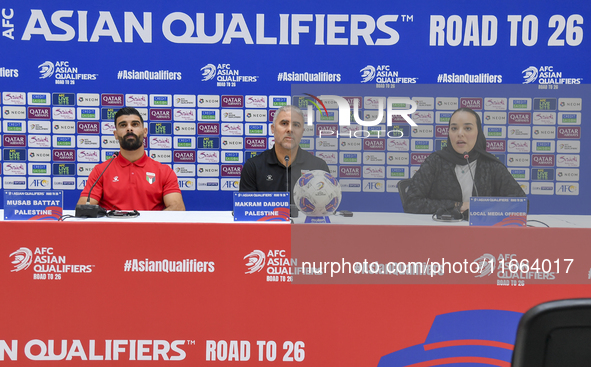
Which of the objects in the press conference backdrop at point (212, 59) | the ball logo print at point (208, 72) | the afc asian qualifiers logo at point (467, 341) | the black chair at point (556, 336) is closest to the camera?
the black chair at point (556, 336)

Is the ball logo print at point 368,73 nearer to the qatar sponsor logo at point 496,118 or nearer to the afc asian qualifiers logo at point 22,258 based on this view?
the qatar sponsor logo at point 496,118

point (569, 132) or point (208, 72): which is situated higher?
point (208, 72)

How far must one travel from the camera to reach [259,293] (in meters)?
1.52

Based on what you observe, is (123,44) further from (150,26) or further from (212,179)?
(212,179)

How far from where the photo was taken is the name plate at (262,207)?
1.65m

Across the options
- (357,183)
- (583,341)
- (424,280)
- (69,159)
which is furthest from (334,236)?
(69,159)

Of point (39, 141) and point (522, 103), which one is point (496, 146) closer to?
point (522, 103)

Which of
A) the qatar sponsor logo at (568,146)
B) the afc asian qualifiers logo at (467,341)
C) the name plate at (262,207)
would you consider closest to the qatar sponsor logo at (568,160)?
the qatar sponsor logo at (568,146)

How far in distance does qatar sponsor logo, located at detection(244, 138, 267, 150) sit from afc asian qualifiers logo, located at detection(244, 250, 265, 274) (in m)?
1.96

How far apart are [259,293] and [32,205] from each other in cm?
102

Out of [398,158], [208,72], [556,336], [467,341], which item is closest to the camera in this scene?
[556,336]

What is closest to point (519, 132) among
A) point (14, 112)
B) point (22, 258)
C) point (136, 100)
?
point (22, 258)

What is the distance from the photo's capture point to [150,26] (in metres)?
3.20

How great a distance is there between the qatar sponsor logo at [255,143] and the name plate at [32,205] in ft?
6.10
